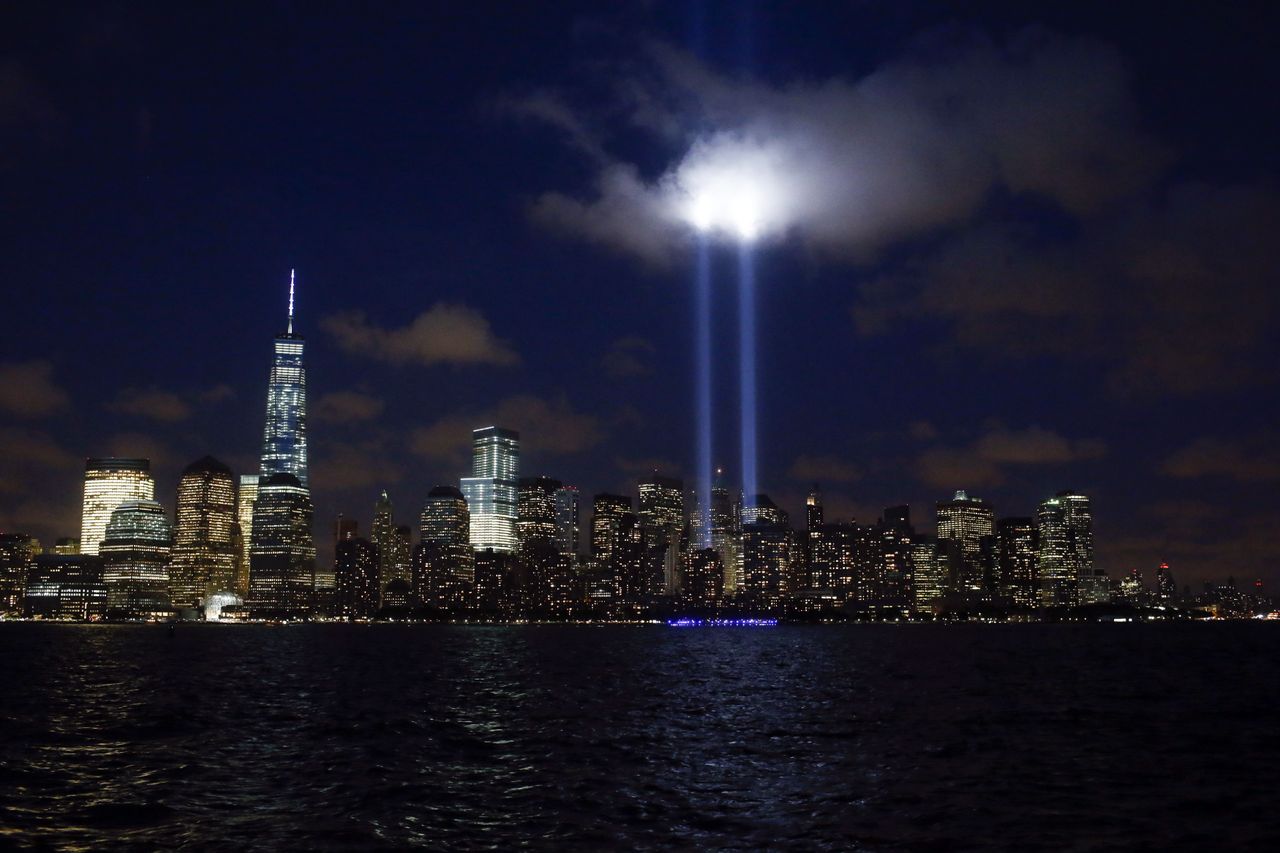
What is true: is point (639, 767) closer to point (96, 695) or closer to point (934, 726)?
point (934, 726)

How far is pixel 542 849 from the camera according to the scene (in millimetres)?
29344

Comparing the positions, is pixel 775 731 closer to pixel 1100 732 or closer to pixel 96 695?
pixel 1100 732

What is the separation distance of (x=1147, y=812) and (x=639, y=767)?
59.5 feet

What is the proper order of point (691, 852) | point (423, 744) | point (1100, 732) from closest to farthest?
point (691, 852), point (423, 744), point (1100, 732)

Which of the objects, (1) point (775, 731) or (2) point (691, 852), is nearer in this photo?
(2) point (691, 852)

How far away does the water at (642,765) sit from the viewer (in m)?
31.3

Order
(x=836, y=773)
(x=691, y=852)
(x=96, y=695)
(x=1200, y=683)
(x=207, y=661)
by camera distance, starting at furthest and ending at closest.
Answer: (x=207, y=661)
(x=1200, y=683)
(x=96, y=695)
(x=836, y=773)
(x=691, y=852)

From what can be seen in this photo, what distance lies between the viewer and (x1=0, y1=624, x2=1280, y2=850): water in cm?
3134

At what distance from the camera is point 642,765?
4388cm

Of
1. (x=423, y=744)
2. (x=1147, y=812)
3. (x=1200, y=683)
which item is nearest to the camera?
(x=1147, y=812)

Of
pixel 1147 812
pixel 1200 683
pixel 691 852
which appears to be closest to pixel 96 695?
pixel 691 852

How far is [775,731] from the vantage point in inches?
2185

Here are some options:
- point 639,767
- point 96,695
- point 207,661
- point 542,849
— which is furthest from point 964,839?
point 207,661

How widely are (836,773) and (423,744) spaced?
19.5m
